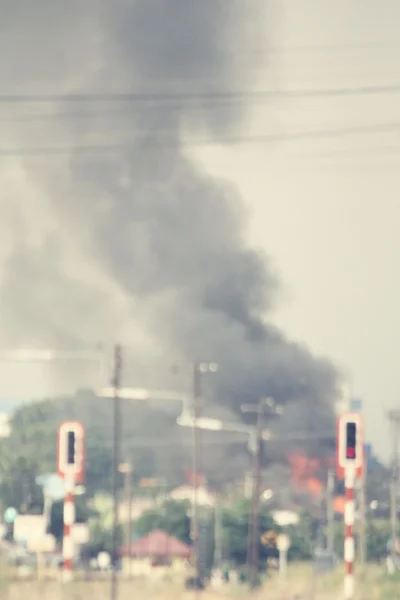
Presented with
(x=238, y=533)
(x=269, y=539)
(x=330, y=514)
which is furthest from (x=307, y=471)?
(x=269, y=539)

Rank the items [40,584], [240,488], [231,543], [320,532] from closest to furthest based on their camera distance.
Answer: [40,584] → [231,543] → [320,532] → [240,488]

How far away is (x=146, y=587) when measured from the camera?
2831cm

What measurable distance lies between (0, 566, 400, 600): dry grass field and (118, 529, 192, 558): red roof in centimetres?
1469

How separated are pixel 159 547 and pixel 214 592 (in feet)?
62.1

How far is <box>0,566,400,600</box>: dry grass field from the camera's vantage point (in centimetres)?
2302

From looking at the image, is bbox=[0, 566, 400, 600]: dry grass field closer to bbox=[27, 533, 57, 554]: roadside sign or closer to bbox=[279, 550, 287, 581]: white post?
bbox=[279, 550, 287, 581]: white post

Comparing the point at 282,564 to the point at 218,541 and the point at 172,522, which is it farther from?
the point at 172,522

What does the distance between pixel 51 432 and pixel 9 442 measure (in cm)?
309

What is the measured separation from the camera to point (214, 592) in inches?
1069

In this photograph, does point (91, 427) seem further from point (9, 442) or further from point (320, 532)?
point (320, 532)

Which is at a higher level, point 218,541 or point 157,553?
point 218,541

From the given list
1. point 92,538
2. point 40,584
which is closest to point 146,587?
point 40,584

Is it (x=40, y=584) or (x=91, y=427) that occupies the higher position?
(x=91, y=427)

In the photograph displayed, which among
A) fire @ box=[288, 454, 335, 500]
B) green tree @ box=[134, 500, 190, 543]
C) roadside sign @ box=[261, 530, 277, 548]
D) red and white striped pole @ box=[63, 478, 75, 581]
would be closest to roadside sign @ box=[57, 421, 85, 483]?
red and white striped pole @ box=[63, 478, 75, 581]
